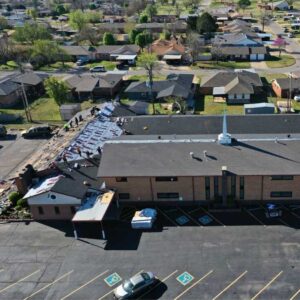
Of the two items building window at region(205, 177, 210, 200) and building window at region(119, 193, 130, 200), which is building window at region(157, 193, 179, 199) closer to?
building window at region(205, 177, 210, 200)

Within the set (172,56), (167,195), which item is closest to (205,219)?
(167,195)

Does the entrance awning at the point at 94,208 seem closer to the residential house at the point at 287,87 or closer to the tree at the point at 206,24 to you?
the residential house at the point at 287,87

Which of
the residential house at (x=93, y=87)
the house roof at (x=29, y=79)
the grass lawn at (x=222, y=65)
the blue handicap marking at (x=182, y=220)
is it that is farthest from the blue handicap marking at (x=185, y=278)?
the grass lawn at (x=222, y=65)

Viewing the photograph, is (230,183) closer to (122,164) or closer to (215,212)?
(215,212)

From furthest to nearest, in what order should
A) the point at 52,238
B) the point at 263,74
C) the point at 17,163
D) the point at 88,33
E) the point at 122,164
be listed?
1. the point at 88,33
2. the point at 263,74
3. the point at 17,163
4. the point at 122,164
5. the point at 52,238

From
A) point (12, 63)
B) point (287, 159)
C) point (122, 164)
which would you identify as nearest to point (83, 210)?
point (122, 164)

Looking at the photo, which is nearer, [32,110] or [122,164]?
[122,164]

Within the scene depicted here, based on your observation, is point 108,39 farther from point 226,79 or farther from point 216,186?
point 216,186
